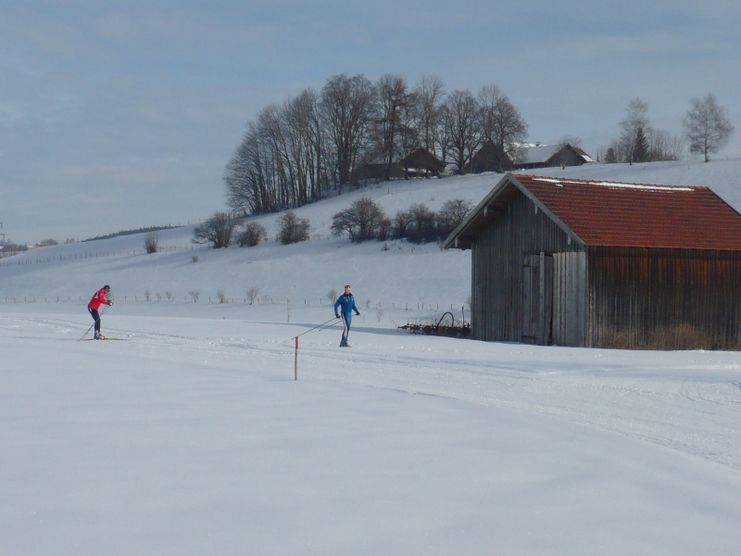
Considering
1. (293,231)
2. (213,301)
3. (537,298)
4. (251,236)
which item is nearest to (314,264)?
(293,231)

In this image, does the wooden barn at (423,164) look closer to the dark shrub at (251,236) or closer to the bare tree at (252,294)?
the dark shrub at (251,236)

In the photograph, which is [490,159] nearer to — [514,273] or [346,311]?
[514,273]

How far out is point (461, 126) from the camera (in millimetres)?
93250

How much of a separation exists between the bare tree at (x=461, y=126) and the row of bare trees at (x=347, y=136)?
0.33ft

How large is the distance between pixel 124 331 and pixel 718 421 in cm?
2030

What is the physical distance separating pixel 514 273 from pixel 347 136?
224 feet

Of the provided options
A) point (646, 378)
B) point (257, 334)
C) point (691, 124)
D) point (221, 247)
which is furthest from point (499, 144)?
point (646, 378)

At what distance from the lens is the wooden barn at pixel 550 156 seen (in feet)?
329

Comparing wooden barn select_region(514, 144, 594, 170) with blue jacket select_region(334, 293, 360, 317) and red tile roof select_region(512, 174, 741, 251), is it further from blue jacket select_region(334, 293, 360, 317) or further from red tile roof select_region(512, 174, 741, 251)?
blue jacket select_region(334, 293, 360, 317)

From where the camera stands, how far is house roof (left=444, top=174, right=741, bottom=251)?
2631 cm

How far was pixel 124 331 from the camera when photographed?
2866 centimetres

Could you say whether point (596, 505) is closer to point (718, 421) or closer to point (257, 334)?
point (718, 421)

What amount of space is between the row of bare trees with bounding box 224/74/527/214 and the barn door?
6365 centimetres

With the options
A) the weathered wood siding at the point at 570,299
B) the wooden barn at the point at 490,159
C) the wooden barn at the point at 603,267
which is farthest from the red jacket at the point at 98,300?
the wooden barn at the point at 490,159
